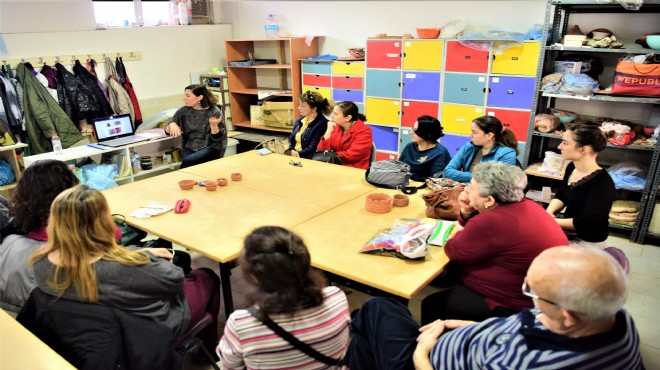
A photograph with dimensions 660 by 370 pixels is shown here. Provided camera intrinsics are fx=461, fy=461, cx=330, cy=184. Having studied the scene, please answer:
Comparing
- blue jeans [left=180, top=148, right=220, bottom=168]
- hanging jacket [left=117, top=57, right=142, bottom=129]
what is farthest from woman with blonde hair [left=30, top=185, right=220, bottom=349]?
hanging jacket [left=117, top=57, right=142, bottom=129]

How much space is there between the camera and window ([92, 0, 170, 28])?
5.85m

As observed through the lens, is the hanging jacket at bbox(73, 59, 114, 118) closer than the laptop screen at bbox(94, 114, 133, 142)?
No

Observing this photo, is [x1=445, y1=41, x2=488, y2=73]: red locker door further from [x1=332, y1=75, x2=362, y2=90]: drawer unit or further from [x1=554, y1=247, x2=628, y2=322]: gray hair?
[x1=554, y1=247, x2=628, y2=322]: gray hair

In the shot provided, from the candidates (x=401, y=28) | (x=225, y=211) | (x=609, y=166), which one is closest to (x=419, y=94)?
(x=401, y=28)

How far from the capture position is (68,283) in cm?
174

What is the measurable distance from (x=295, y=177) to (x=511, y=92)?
2.52m

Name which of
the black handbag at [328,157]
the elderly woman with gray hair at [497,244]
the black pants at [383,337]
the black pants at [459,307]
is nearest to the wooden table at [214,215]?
the black pants at [383,337]

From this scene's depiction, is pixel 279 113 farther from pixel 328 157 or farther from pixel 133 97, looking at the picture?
pixel 328 157

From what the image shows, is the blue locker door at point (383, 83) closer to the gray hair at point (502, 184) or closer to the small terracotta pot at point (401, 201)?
the small terracotta pot at point (401, 201)

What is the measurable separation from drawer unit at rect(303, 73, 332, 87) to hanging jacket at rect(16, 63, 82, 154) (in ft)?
9.57

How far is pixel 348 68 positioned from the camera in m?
5.80

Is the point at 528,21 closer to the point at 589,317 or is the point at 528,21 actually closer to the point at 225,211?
the point at 225,211

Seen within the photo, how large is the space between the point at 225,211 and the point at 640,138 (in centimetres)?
360

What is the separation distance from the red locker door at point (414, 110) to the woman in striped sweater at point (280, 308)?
4085mm
